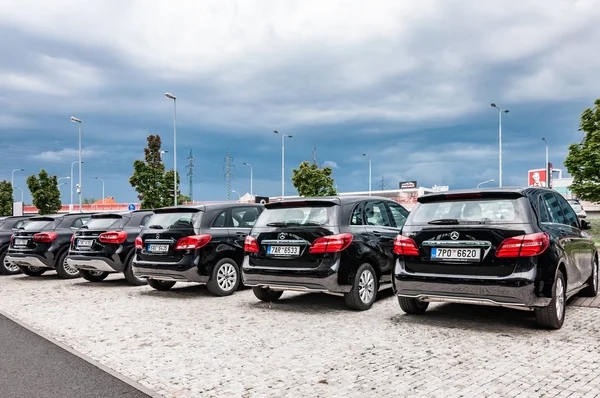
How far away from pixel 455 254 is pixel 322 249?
6.48ft

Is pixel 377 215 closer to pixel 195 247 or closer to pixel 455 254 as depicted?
pixel 455 254

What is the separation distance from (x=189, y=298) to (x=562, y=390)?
22.2 feet

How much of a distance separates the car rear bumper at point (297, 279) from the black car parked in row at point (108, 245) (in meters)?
4.33

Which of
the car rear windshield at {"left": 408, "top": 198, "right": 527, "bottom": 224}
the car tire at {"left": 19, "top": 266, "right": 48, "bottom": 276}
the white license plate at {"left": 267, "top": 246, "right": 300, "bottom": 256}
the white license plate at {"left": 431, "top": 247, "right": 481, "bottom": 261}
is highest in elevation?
the car rear windshield at {"left": 408, "top": 198, "right": 527, "bottom": 224}

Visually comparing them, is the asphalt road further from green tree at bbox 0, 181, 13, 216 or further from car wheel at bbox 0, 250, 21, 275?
green tree at bbox 0, 181, 13, 216

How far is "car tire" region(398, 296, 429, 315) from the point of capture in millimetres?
7223

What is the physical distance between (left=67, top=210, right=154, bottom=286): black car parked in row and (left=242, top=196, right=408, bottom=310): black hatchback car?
424 cm

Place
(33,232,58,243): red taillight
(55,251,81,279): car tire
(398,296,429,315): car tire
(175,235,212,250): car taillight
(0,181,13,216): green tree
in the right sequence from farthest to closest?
(0,181,13,216): green tree → (55,251,81,279): car tire → (33,232,58,243): red taillight → (175,235,212,250): car taillight → (398,296,429,315): car tire

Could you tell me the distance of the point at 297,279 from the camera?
24.7 feet

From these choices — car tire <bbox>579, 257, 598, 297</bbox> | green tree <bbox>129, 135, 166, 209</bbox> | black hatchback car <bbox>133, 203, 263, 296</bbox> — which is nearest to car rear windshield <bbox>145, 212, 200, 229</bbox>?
black hatchback car <bbox>133, 203, 263, 296</bbox>

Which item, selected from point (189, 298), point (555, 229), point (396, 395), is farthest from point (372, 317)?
point (189, 298)

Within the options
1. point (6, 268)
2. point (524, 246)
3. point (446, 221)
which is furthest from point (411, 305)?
point (6, 268)

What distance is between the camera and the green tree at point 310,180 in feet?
180

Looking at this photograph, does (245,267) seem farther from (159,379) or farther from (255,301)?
(159,379)
